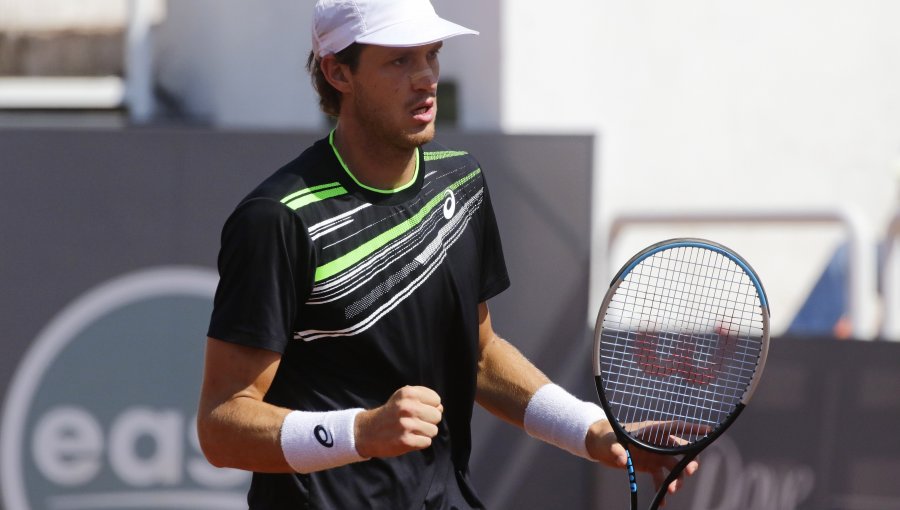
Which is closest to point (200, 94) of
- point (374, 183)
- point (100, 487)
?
point (100, 487)

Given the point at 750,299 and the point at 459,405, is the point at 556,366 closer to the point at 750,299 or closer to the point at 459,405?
the point at 750,299

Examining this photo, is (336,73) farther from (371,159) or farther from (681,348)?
(681,348)

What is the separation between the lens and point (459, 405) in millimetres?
2840

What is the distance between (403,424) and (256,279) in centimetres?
43

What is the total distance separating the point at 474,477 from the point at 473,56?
1723 mm

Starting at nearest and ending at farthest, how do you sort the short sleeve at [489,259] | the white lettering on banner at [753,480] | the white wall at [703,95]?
the short sleeve at [489,259] < the white lettering on banner at [753,480] < the white wall at [703,95]

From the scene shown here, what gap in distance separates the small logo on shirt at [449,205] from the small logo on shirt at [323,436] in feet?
2.04

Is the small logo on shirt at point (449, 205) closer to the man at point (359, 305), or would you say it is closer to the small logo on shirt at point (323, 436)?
the man at point (359, 305)

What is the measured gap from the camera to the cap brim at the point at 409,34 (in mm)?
2619

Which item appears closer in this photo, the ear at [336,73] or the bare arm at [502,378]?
the ear at [336,73]

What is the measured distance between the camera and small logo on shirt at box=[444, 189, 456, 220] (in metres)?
2.86

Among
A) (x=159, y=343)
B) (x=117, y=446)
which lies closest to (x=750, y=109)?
(x=159, y=343)

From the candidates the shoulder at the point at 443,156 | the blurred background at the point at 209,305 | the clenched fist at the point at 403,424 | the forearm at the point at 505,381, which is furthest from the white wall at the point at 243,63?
the clenched fist at the point at 403,424

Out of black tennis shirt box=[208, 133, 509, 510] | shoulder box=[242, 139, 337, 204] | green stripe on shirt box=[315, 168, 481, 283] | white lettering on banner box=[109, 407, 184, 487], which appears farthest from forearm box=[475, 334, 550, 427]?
white lettering on banner box=[109, 407, 184, 487]
